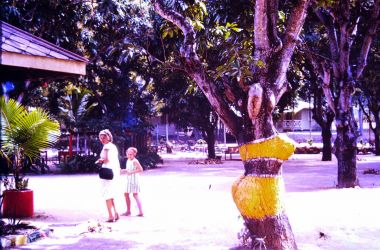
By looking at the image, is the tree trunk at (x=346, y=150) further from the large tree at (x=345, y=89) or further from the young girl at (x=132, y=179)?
the young girl at (x=132, y=179)

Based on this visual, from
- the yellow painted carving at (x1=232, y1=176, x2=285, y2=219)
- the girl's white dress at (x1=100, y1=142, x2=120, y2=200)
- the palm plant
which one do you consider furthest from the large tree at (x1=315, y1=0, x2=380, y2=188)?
the palm plant

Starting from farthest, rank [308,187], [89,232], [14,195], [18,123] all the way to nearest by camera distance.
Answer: [308,187]
[14,195]
[89,232]
[18,123]

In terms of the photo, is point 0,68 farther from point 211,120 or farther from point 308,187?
point 211,120

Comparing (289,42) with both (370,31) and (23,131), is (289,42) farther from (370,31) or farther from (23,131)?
(370,31)

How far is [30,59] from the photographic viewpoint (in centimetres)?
654

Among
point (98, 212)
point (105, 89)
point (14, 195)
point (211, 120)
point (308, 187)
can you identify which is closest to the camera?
point (14, 195)

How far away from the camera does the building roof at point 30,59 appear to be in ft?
21.0

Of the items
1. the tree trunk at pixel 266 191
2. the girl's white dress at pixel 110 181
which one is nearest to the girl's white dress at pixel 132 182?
the girl's white dress at pixel 110 181

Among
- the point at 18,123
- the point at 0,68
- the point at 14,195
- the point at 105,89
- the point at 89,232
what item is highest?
the point at 105,89

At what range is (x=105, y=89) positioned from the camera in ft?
78.4

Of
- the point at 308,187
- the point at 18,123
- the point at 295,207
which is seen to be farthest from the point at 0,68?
the point at 308,187

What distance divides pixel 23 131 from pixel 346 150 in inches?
349

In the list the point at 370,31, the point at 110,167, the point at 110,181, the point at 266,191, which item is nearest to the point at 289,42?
the point at 266,191

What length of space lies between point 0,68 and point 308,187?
30.4 feet
